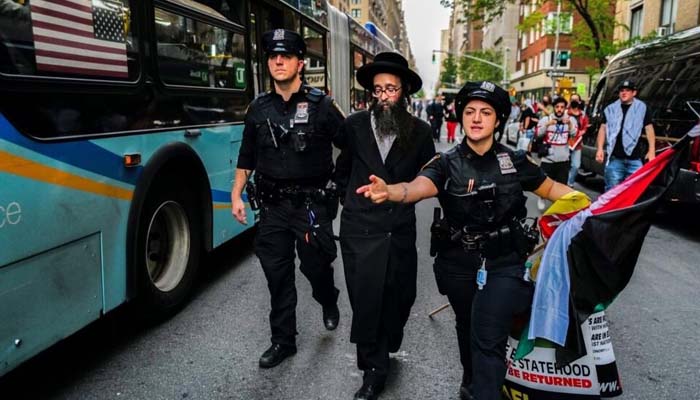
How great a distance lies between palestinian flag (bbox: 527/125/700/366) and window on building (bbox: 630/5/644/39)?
2469cm

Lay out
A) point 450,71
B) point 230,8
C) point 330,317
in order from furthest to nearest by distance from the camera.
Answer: point 450,71 < point 230,8 < point 330,317

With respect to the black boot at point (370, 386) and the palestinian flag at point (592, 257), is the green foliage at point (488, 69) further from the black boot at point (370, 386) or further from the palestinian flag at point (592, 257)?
the palestinian flag at point (592, 257)

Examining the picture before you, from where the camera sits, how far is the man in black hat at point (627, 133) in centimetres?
698

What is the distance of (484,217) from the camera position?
2.67 m

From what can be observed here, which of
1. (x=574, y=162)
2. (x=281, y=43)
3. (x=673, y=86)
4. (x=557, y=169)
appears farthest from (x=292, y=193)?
(x=574, y=162)

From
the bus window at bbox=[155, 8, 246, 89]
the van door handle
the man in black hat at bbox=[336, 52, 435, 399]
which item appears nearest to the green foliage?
the bus window at bbox=[155, 8, 246, 89]

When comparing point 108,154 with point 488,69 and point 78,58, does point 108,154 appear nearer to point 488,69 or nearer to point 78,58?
point 78,58

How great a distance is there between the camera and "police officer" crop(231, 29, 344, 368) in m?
3.59

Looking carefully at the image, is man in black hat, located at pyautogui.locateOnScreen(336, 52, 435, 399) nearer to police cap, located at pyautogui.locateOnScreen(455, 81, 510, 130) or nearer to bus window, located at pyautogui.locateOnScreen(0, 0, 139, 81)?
police cap, located at pyautogui.locateOnScreen(455, 81, 510, 130)

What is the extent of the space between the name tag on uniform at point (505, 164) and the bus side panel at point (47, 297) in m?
2.25

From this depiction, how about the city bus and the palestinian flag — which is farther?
the city bus

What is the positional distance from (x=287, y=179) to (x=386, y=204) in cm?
80

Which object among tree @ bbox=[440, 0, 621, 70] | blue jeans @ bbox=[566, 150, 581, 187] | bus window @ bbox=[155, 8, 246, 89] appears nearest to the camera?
bus window @ bbox=[155, 8, 246, 89]

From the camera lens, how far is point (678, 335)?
4.18 m
